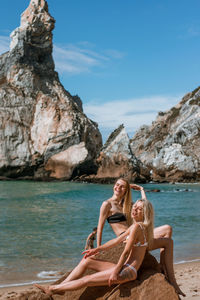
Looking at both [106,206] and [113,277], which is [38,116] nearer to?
[106,206]

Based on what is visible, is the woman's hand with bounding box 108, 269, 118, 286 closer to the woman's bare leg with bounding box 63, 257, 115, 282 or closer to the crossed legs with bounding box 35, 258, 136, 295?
the crossed legs with bounding box 35, 258, 136, 295

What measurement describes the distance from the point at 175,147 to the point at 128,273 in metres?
45.1

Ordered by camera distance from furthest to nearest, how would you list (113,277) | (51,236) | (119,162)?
(119,162) < (51,236) < (113,277)

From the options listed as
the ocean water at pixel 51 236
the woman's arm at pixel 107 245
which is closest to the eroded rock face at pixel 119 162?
the ocean water at pixel 51 236

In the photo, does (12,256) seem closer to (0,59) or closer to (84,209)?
(84,209)

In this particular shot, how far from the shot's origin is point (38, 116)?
4538cm

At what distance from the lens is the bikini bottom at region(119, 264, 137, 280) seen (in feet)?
13.9

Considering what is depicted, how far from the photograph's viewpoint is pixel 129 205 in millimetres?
5203

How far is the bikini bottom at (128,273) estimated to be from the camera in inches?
167

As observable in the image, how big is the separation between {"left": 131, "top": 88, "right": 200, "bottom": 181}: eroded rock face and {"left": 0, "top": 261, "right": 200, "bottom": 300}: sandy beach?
39.0 metres

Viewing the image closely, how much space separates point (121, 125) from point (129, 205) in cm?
3825

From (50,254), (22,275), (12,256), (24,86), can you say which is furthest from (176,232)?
(24,86)

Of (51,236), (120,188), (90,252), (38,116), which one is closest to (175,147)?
(38,116)

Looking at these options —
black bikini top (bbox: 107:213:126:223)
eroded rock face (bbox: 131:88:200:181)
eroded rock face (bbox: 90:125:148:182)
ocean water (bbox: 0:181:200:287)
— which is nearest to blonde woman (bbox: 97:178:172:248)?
black bikini top (bbox: 107:213:126:223)
